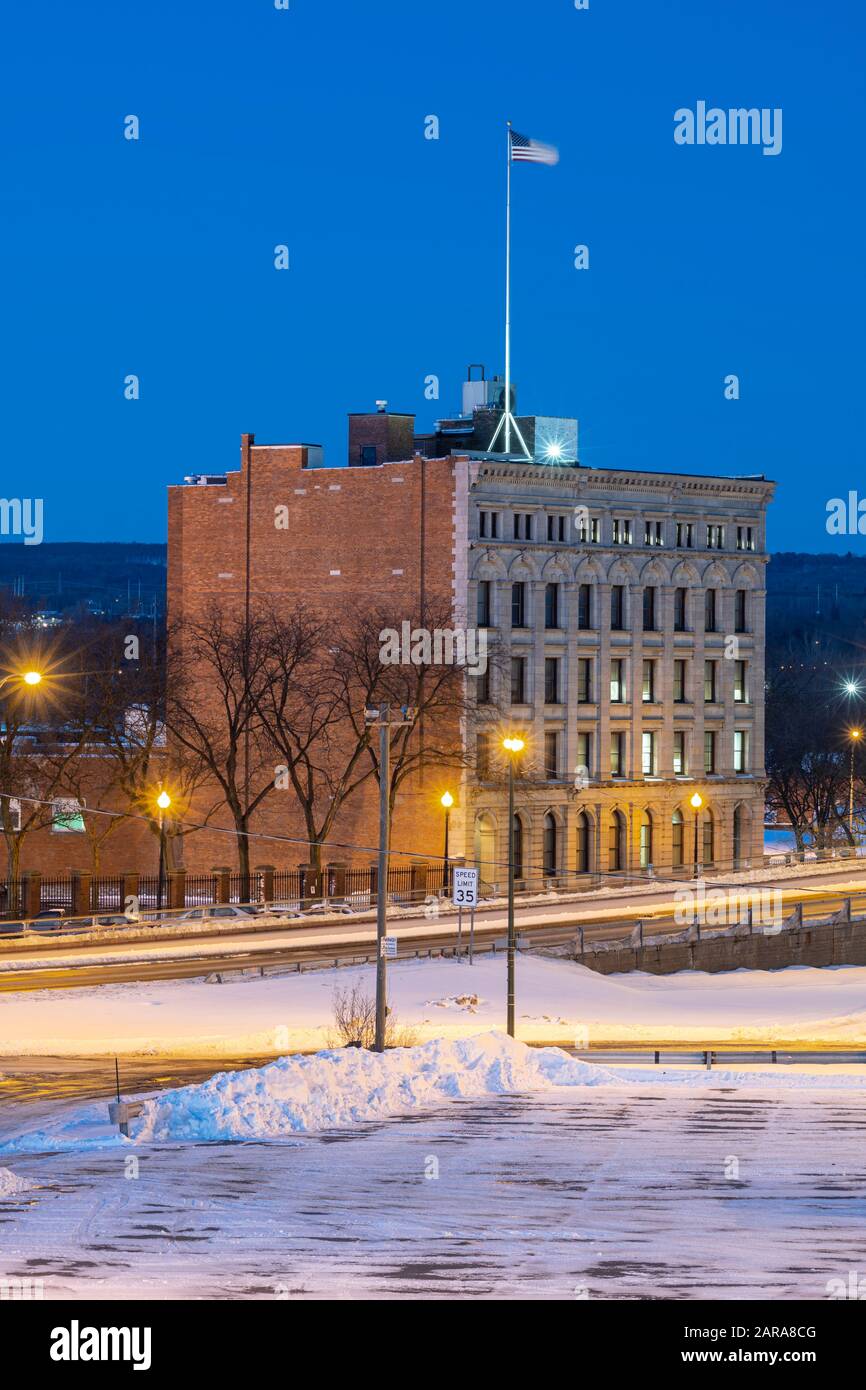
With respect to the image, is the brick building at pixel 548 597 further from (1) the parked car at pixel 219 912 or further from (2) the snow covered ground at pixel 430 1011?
(2) the snow covered ground at pixel 430 1011

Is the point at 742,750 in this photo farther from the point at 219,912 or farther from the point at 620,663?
the point at 219,912

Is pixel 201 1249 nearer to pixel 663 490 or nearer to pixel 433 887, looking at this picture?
pixel 433 887

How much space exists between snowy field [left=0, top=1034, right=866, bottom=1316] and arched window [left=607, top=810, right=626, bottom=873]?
41.7 meters

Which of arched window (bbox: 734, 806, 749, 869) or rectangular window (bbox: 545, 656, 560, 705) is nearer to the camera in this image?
rectangular window (bbox: 545, 656, 560, 705)

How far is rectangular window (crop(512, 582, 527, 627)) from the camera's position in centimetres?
8012

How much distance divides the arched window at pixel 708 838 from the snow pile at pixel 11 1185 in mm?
60079

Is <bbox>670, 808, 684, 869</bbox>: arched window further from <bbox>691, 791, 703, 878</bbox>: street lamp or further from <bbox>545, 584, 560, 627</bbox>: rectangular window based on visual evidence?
<bbox>545, 584, 560, 627</bbox>: rectangular window

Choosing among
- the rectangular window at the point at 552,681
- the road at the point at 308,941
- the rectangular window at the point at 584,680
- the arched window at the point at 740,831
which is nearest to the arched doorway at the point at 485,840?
the rectangular window at the point at 552,681

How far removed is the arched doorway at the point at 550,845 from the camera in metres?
79.5

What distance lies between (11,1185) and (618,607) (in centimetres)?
5894

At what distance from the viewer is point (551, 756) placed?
267 ft

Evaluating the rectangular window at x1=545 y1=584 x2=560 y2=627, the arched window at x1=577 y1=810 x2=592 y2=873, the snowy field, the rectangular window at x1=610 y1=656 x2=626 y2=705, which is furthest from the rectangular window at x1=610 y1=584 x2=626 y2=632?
the snowy field
